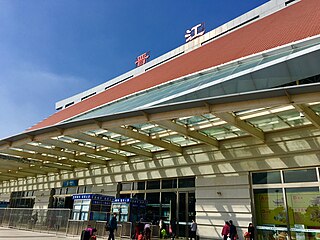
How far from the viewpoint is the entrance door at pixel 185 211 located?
1530 cm

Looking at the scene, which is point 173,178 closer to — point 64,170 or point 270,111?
point 270,111

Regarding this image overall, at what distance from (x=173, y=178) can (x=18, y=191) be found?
23.3 m

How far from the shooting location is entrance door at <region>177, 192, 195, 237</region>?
50.2 ft

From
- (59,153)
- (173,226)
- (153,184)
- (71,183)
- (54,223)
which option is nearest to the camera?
(173,226)

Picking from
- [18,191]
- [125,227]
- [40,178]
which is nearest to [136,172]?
[125,227]

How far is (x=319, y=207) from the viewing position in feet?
37.1

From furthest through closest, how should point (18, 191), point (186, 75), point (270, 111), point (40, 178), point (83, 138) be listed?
point (18, 191) → point (40, 178) → point (186, 75) → point (83, 138) → point (270, 111)

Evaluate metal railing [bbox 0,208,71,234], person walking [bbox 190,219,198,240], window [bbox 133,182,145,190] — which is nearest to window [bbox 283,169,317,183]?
person walking [bbox 190,219,198,240]

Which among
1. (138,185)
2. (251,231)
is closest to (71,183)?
(138,185)

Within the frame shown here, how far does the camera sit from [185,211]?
1557 cm

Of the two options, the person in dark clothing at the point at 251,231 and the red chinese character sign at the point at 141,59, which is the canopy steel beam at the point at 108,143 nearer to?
the person in dark clothing at the point at 251,231

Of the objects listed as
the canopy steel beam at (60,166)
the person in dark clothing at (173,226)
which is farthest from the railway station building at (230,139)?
the canopy steel beam at (60,166)

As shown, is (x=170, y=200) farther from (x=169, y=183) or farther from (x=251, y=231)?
(x=251, y=231)

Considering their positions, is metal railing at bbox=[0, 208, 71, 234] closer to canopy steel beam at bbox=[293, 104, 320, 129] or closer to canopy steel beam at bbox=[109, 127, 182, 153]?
canopy steel beam at bbox=[109, 127, 182, 153]
